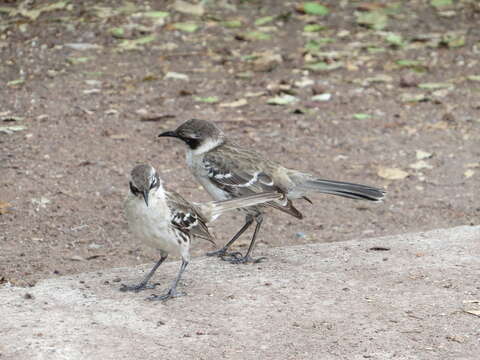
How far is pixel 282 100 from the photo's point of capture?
37.3 ft

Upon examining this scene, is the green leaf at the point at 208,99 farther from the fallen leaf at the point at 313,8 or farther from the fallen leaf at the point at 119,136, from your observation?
the fallen leaf at the point at 313,8

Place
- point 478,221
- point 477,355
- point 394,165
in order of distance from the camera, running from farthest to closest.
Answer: point 394,165, point 478,221, point 477,355

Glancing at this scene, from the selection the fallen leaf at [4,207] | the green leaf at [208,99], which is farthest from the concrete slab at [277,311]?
→ the green leaf at [208,99]

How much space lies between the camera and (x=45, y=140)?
32.9ft

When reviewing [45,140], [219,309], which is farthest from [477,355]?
[45,140]

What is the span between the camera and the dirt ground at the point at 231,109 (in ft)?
28.0

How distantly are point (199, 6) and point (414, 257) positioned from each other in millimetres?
8477

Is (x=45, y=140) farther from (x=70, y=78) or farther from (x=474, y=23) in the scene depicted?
(x=474, y=23)

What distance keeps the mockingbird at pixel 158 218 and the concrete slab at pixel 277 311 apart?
30 cm

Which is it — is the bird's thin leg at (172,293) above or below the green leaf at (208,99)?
above

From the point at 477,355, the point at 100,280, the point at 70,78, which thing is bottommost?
the point at 70,78

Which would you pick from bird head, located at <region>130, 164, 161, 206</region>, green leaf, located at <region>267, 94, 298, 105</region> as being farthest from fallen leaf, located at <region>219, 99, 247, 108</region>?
bird head, located at <region>130, 164, 161, 206</region>

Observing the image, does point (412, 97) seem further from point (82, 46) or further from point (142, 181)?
point (142, 181)

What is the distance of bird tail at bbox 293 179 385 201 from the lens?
7367mm
